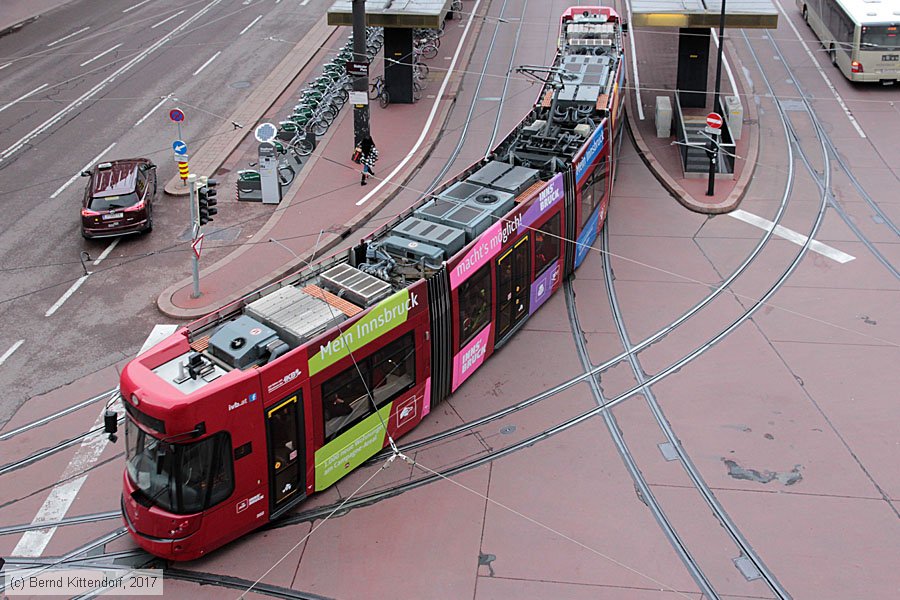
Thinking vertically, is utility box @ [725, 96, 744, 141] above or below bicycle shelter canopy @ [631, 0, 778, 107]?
below

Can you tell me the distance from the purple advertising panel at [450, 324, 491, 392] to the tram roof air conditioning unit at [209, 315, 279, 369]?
14.4 feet

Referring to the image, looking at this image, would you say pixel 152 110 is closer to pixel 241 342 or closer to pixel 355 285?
pixel 355 285

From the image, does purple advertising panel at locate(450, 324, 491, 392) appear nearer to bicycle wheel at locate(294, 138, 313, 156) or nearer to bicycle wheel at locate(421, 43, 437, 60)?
Result: bicycle wheel at locate(294, 138, 313, 156)

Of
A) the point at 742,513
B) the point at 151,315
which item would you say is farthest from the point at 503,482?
the point at 151,315

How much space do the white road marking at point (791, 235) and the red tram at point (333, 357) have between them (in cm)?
627

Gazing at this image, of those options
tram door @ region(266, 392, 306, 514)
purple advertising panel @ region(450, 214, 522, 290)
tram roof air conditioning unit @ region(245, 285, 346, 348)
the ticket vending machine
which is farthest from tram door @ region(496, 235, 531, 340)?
the ticket vending machine

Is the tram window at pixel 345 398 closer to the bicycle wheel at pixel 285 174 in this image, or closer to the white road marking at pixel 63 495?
the white road marking at pixel 63 495

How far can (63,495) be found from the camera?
15.3 metres

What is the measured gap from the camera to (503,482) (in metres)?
15.5

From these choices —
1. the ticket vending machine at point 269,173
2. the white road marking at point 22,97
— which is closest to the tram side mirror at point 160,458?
the ticket vending machine at point 269,173

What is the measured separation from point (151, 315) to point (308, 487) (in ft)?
26.7

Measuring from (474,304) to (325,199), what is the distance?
1033 centimetres

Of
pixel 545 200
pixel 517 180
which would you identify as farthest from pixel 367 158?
pixel 545 200

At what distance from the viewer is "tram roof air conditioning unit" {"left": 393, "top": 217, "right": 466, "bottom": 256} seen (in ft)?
54.1
